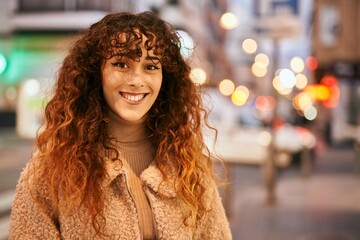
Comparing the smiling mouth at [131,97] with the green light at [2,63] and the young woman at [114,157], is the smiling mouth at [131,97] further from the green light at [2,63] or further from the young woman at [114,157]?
the green light at [2,63]

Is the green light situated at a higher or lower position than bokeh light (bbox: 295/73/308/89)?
higher

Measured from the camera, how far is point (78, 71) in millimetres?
1974

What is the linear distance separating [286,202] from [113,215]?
7954 millimetres

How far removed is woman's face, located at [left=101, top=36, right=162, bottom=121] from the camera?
1918 mm

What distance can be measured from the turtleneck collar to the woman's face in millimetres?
36

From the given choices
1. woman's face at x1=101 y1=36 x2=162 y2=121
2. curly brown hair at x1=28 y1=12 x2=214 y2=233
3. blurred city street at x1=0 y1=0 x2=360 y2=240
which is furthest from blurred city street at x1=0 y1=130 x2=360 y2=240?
woman's face at x1=101 y1=36 x2=162 y2=121

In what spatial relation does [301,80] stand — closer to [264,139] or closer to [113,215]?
[264,139]

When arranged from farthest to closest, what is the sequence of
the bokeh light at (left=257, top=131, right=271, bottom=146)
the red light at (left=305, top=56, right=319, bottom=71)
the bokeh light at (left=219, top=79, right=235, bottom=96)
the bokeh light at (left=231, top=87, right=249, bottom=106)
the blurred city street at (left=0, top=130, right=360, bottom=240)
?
the bokeh light at (left=231, top=87, right=249, bottom=106), the bokeh light at (left=219, top=79, right=235, bottom=96), the red light at (left=305, top=56, right=319, bottom=71), the bokeh light at (left=257, top=131, right=271, bottom=146), the blurred city street at (left=0, top=130, right=360, bottom=240)

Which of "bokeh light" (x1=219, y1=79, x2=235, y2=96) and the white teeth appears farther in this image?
"bokeh light" (x1=219, y1=79, x2=235, y2=96)

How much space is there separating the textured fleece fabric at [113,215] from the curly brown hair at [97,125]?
3cm

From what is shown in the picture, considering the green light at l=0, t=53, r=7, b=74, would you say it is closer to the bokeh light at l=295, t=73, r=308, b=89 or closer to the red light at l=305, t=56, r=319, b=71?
the red light at l=305, t=56, r=319, b=71

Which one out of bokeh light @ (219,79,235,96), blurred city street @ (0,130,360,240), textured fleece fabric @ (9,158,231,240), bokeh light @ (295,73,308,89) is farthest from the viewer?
bokeh light @ (295,73,308,89)

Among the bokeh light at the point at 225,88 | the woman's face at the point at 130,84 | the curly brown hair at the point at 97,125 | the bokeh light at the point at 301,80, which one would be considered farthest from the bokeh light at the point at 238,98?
the woman's face at the point at 130,84

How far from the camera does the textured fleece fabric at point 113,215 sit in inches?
72.4
